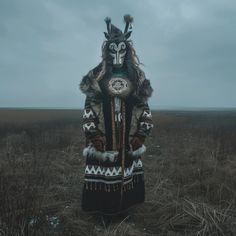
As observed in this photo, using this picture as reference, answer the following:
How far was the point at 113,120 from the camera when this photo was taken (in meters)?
4.27

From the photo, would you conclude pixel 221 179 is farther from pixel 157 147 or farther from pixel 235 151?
pixel 157 147

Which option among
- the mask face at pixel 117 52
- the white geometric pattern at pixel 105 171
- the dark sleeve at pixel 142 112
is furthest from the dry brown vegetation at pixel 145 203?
the mask face at pixel 117 52

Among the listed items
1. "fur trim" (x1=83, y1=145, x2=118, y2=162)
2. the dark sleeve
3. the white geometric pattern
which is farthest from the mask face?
the white geometric pattern

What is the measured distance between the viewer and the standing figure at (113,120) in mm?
4223

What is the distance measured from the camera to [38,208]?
3988 mm

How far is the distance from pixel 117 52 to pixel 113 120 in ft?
2.70

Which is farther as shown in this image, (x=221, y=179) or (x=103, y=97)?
(x=221, y=179)

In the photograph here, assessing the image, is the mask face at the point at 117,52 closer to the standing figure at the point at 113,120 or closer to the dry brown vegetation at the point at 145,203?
the standing figure at the point at 113,120

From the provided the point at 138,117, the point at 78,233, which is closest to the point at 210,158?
the point at 138,117

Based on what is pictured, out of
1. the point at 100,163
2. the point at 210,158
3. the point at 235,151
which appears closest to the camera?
the point at 100,163

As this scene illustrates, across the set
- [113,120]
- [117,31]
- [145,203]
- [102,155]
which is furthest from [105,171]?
[117,31]

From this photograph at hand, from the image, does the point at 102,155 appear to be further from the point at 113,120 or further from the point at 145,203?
the point at 145,203

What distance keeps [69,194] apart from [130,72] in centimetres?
247

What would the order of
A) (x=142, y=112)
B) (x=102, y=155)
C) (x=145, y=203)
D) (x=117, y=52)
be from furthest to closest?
1. (x=145, y=203)
2. (x=142, y=112)
3. (x=117, y=52)
4. (x=102, y=155)
